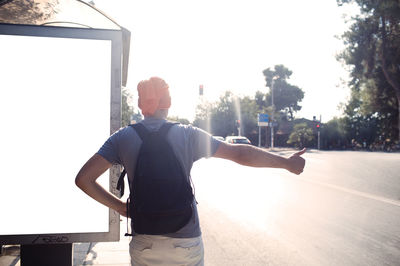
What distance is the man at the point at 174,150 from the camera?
204 cm

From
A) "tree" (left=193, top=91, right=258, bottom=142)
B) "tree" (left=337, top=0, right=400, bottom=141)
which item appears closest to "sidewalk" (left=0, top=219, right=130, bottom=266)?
"tree" (left=337, top=0, right=400, bottom=141)

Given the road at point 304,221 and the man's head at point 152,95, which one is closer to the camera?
the man's head at point 152,95

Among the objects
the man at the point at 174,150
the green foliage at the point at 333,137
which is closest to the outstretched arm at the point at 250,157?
the man at the point at 174,150

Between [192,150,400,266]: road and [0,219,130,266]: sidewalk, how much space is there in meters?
1.19

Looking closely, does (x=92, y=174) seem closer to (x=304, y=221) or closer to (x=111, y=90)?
(x=111, y=90)

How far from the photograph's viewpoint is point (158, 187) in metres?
1.99

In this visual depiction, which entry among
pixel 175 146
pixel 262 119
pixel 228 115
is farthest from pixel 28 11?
pixel 228 115

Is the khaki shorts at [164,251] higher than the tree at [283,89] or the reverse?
the reverse

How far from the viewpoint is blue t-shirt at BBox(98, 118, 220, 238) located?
6.66ft

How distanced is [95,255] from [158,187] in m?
3.32

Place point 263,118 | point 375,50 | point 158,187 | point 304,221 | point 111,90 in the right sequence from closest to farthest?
point 158,187, point 111,90, point 304,221, point 375,50, point 263,118

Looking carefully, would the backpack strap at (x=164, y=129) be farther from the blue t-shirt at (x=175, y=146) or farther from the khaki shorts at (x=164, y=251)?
the khaki shorts at (x=164, y=251)

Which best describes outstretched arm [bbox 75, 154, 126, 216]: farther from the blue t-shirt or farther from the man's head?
the man's head

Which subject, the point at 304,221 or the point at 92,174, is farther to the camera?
the point at 304,221
